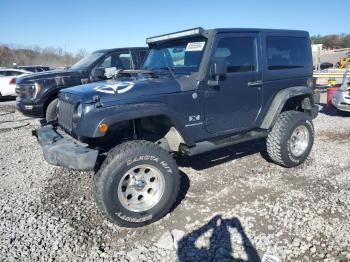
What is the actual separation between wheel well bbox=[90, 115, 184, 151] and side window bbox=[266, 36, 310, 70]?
1.85m

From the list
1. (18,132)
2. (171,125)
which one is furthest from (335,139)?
(18,132)

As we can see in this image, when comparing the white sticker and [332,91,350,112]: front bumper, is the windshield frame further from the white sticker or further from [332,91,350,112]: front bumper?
[332,91,350,112]: front bumper

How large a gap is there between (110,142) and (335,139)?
15.7 feet

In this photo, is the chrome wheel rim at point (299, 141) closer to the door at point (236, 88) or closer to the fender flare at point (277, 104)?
the fender flare at point (277, 104)

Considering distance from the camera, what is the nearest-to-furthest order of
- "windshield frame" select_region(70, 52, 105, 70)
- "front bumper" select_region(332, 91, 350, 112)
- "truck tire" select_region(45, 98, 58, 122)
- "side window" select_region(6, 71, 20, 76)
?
"truck tire" select_region(45, 98, 58, 122) < "windshield frame" select_region(70, 52, 105, 70) < "front bumper" select_region(332, 91, 350, 112) < "side window" select_region(6, 71, 20, 76)

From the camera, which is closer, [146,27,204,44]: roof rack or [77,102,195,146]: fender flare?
[77,102,195,146]: fender flare

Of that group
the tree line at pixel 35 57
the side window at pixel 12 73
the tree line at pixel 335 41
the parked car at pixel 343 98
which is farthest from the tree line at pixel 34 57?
the tree line at pixel 335 41

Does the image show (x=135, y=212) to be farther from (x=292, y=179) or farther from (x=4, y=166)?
(x=4, y=166)

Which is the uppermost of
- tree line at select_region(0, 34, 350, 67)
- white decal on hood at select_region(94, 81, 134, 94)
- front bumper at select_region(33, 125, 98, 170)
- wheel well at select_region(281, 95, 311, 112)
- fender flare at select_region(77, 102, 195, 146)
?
tree line at select_region(0, 34, 350, 67)

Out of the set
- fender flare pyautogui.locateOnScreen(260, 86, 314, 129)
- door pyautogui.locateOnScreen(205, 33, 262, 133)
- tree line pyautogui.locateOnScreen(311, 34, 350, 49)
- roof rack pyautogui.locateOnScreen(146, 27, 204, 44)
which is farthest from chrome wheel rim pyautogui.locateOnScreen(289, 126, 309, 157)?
tree line pyautogui.locateOnScreen(311, 34, 350, 49)

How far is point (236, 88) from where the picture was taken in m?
4.20

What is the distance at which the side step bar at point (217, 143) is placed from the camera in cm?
389

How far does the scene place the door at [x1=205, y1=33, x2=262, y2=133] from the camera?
13.2 ft

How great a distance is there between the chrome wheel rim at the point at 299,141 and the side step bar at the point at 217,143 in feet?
2.10
